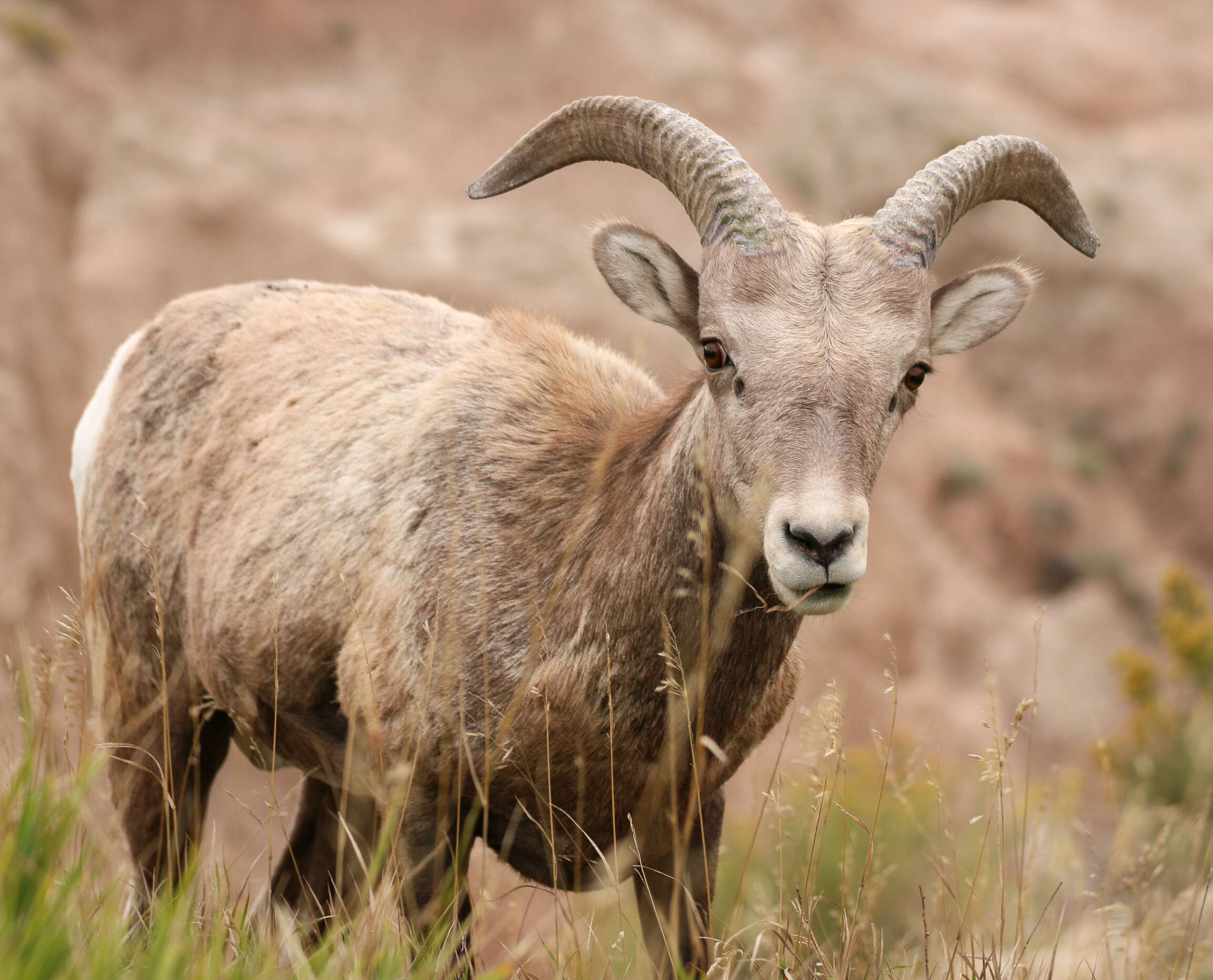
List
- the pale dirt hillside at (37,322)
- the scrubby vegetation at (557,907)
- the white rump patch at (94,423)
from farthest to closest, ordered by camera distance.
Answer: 1. the pale dirt hillside at (37,322)
2. the white rump patch at (94,423)
3. the scrubby vegetation at (557,907)

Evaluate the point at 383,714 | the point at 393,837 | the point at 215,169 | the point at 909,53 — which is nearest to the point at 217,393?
the point at 383,714

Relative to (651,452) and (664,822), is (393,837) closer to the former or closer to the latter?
(664,822)

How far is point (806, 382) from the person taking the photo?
116 inches

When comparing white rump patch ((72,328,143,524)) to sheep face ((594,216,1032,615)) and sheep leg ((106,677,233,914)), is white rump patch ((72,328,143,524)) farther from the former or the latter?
sheep face ((594,216,1032,615))

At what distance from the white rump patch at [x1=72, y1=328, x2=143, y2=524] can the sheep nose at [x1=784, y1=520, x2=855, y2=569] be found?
3219 mm

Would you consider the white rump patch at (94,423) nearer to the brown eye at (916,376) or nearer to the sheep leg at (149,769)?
the sheep leg at (149,769)

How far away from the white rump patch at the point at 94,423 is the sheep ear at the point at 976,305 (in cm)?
319

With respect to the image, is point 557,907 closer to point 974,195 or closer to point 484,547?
point 484,547

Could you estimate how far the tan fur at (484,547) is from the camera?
10.1ft

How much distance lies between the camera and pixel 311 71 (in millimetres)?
29641

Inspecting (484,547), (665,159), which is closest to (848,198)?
(665,159)


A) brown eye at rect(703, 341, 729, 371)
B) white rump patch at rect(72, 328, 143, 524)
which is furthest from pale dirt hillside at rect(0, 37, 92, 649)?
brown eye at rect(703, 341, 729, 371)

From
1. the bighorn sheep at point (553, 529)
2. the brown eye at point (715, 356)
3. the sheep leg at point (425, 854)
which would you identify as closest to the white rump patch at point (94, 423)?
the bighorn sheep at point (553, 529)

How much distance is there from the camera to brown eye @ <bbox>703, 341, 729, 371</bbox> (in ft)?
10.4
